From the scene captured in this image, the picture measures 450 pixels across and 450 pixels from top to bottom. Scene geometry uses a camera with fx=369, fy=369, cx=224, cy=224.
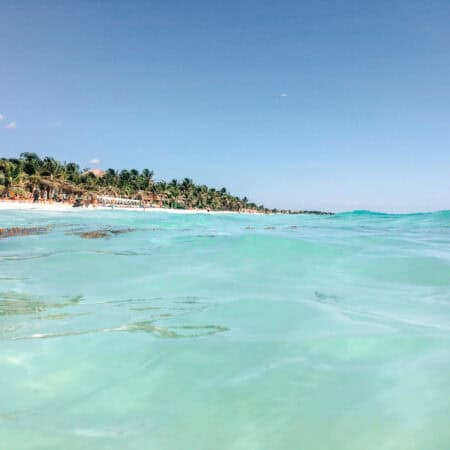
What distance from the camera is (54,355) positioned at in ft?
9.18

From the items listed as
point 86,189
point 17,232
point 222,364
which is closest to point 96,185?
point 86,189

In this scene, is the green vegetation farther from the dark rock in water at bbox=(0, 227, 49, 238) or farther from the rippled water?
the rippled water

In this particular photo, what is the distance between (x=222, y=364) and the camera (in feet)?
8.83

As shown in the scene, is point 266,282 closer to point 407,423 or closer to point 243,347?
point 243,347

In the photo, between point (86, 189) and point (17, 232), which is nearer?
point (17, 232)

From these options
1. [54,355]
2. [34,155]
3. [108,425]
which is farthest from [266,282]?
[34,155]

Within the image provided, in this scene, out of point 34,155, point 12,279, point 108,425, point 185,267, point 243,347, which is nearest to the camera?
point 108,425

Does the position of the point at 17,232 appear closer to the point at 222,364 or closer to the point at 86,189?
the point at 222,364

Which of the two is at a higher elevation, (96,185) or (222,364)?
(96,185)

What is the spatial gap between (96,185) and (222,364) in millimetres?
78535

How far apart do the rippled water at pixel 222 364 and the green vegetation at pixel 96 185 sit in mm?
52766

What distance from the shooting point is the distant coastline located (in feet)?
171

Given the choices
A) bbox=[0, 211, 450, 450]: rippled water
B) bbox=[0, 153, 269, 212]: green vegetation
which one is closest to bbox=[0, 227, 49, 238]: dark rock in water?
bbox=[0, 211, 450, 450]: rippled water

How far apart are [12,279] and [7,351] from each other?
2.99m
